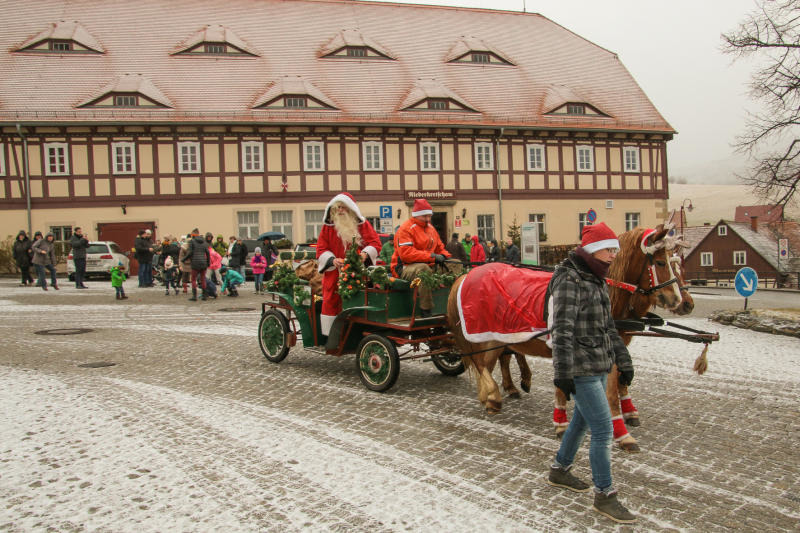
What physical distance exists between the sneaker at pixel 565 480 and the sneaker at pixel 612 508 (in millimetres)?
293

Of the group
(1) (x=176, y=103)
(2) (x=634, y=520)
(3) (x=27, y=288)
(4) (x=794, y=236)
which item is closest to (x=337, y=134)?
(1) (x=176, y=103)

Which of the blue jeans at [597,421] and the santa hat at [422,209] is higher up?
the santa hat at [422,209]

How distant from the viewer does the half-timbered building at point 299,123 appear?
30453mm

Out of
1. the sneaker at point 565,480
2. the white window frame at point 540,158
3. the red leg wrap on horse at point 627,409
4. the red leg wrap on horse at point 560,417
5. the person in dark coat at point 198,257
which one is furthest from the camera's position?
the white window frame at point 540,158

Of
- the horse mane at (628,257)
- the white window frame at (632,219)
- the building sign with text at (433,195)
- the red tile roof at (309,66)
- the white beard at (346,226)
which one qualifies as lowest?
the horse mane at (628,257)

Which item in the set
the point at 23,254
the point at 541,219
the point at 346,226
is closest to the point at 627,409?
the point at 346,226

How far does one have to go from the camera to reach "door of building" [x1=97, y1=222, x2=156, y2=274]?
30.5m

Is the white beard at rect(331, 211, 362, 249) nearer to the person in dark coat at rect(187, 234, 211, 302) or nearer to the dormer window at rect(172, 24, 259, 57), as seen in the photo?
the person in dark coat at rect(187, 234, 211, 302)

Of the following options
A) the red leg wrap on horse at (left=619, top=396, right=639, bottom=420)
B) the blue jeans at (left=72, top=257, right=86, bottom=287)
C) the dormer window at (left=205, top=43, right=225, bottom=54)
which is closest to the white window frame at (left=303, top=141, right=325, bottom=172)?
the dormer window at (left=205, top=43, right=225, bottom=54)

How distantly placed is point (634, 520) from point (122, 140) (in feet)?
101

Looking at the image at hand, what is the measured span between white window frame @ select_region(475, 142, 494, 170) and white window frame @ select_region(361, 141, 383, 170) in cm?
504

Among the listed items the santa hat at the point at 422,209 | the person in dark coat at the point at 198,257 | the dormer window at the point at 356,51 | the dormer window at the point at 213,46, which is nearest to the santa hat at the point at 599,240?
the santa hat at the point at 422,209

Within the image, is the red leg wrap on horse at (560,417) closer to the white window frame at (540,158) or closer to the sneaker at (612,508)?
the sneaker at (612,508)

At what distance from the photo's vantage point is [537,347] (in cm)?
596
